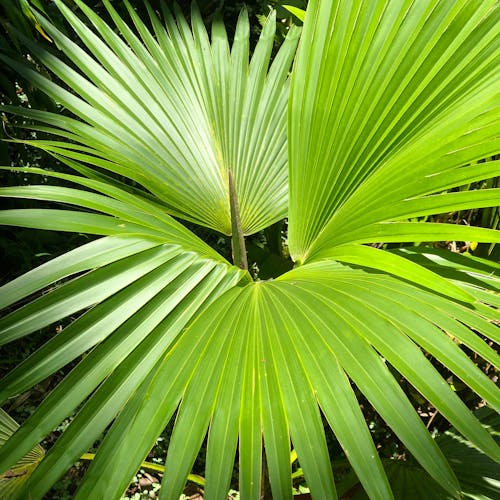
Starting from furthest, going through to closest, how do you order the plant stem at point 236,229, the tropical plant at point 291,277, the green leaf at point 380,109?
the plant stem at point 236,229, the green leaf at point 380,109, the tropical plant at point 291,277

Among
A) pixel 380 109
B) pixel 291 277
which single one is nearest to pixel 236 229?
pixel 291 277

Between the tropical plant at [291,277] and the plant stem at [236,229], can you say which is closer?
the tropical plant at [291,277]

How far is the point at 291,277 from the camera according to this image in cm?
109

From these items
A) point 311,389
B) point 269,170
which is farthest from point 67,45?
point 311,389

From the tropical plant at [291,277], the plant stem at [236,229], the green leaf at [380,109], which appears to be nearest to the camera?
the tropical plant at [291,277]

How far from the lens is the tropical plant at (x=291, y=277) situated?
74 centimetres

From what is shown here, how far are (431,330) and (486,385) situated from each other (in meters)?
0.10

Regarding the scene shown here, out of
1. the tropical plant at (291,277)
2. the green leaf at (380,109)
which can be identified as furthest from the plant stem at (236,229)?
the green leaf at (380,109)

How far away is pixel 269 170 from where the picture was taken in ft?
4.99

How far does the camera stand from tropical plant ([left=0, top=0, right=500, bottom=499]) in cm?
74

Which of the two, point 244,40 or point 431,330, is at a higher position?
point 244,40

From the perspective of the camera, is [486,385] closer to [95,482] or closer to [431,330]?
[431,330]

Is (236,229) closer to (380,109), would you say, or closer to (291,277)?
(291,277)

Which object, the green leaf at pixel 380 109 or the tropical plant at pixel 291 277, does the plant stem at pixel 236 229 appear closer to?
the tropical plant at pixel 291 277
